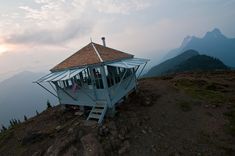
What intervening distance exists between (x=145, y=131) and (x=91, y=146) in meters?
3.53

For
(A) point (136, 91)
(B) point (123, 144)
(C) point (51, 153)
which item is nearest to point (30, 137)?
(C) point (51, 153)

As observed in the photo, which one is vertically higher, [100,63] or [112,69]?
[100,63]

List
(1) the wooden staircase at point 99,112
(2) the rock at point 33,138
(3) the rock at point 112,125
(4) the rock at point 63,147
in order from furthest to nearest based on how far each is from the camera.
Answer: (2) the rock at point 33,138
(1) the wooden staircase at point 99,112
(3) the rock at point 112,125
(4) the rock at point 63,147

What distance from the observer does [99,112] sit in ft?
43.9

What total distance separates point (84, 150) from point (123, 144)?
225cm

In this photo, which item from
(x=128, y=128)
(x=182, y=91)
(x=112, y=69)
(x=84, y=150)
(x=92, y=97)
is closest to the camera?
(x=84, y=150)

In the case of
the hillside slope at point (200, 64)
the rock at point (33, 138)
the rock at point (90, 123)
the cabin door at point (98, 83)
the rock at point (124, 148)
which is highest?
the cabin door at point (98, 83)

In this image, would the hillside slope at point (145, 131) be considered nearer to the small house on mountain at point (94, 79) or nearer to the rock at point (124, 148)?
the rock at point (124, 148)

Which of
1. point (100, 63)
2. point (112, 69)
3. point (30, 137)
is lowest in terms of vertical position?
point (30, 137)

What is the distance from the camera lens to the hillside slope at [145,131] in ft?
34.2

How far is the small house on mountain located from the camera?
43.7 feet

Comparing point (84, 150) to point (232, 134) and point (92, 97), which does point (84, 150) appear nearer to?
point (92, 97)

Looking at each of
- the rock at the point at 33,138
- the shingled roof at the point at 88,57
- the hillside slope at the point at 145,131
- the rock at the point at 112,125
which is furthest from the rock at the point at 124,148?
the rock at the point at 33,138

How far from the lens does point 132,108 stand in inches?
588
